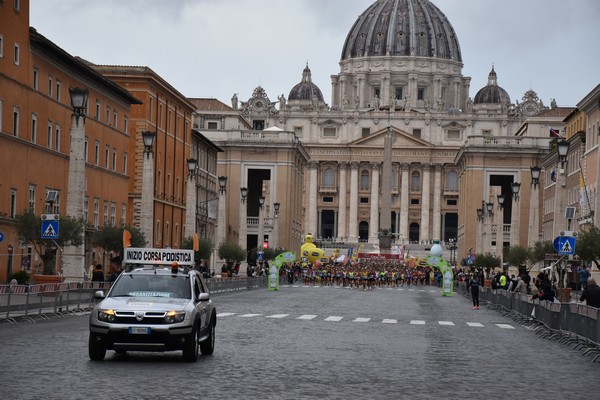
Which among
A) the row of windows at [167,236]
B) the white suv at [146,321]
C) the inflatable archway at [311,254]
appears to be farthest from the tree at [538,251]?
the inflatable archway at [311,254]

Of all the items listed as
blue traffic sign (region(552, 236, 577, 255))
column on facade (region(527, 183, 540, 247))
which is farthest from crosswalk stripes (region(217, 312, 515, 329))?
column on facade (region(527, 183, 540, 247))

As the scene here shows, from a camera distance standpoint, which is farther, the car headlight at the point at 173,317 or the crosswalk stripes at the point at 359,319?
the crosswalk stripes at the point at 359,319

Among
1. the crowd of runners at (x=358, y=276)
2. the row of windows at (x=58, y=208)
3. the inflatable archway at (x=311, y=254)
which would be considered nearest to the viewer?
the row of windows at (x=58, y=208)

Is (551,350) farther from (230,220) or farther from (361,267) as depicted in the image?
(230,220)

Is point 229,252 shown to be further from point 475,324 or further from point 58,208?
point 475,324

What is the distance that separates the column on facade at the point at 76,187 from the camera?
41312 mm

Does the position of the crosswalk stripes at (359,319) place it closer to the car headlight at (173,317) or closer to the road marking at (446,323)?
the road marking at (446,323)

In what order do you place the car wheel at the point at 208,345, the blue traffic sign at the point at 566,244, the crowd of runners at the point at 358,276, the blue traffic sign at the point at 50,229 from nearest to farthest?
1. the car wheel at the point at 208,345
2. the blue traffic sign at the point at 50,229
3. the blue traffic sign at the point at 566,244
4. the crowd of runners at the point at 358,276

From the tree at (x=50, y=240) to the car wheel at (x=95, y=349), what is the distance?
21.5 metres

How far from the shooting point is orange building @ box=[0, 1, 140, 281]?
182 ft

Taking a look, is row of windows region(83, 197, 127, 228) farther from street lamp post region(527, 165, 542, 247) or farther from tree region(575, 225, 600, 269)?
tree region(575, 225, 600, 269)

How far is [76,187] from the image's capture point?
42781mm

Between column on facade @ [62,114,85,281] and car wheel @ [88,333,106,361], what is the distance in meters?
20.3

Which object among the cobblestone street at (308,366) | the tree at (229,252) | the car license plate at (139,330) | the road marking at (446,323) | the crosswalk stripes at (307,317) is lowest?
the road marking at (446,323)
